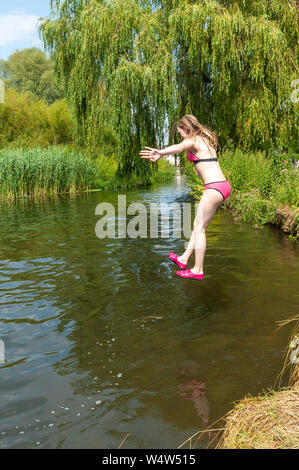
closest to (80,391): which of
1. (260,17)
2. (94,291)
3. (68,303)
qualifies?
(68,303)

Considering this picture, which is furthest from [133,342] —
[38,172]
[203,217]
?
[38,172]

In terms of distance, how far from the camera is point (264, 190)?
11.9 metres

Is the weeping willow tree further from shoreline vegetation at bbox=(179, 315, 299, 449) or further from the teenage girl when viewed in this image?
shoreline vegetation at bbox=(179, 315, 299, 449)

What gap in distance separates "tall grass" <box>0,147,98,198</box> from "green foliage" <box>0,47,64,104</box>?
31.6 m

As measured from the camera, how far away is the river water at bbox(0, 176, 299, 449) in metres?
3.04

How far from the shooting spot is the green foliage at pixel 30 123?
118ft

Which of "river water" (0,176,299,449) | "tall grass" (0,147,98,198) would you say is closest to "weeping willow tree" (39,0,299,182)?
"tall grass" (0,147,98,198)

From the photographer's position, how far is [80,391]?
3.44 meters

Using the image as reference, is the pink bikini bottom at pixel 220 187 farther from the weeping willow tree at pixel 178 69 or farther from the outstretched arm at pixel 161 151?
the weeping willow tree at pixel 178 69

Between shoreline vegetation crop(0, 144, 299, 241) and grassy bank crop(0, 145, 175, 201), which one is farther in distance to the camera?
grassy bank crop(0, 145, 175, 201)

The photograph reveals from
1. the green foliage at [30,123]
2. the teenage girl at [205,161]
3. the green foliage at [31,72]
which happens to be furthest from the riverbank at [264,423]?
the green foliage at [31,72]

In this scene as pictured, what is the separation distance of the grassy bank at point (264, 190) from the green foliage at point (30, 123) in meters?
24.8

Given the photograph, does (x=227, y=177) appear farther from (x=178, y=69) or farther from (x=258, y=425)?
(x=258, y=425)
